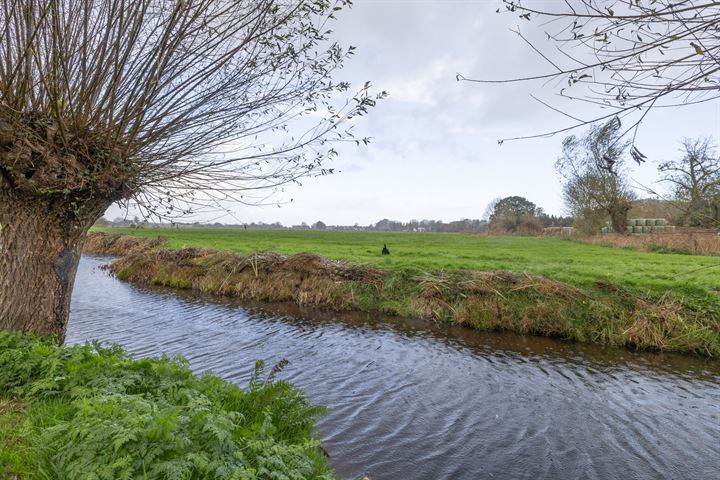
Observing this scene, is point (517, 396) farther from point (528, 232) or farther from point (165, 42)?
point (528, 232)

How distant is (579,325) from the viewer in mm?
11008

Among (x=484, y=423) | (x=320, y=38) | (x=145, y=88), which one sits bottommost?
(x=484, y=423)

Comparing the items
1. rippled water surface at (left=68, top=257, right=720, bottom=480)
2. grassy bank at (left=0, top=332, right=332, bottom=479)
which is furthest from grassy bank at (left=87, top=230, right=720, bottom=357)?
grassy bank at (left=0, top=332, right=332, bottom=479)

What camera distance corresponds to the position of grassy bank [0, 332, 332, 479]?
9.00 ft

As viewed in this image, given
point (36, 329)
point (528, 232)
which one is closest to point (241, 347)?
point (36, 329)

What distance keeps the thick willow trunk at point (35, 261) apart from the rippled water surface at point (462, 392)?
10.8ft

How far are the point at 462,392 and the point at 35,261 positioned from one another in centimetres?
732

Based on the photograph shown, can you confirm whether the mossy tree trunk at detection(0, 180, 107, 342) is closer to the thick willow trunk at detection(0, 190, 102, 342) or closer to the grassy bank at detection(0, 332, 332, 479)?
the thick willow trunk at detection(0, 190, 102, 342)

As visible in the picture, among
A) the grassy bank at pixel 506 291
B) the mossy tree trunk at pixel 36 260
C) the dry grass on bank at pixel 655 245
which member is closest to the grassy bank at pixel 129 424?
the mossy tree trunk at pixel 36 260

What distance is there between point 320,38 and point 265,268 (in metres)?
12.6

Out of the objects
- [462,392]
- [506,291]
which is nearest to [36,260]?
[462,392]

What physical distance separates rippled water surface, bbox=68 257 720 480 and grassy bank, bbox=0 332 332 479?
62.3 inches

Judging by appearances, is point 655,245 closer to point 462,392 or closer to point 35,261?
point 462,392

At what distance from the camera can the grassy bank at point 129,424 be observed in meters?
2.74
